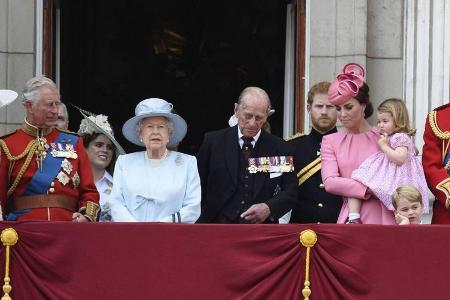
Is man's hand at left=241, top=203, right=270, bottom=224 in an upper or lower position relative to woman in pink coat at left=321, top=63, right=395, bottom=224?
lower

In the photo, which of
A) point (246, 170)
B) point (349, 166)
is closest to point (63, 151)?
point (246, 170)

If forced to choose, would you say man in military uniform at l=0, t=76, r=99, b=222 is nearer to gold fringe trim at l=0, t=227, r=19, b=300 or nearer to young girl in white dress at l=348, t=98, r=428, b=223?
gold fringe trim at l=0, t=227, r=19, b=300

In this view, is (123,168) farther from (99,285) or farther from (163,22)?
(163,22)

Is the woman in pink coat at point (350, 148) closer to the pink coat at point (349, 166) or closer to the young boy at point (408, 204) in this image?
the pink coat at point (349, 166)

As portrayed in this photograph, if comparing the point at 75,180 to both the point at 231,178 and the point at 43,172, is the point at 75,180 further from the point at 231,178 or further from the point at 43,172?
the point at 231,178

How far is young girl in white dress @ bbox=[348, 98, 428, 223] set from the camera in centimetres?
878

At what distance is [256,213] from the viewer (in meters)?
8.89

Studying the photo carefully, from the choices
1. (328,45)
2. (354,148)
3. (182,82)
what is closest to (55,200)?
(354,148)

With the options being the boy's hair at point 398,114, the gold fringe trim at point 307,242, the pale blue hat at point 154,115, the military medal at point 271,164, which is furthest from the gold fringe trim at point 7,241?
the boy's hair at point 398,114

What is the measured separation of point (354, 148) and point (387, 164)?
27 cm

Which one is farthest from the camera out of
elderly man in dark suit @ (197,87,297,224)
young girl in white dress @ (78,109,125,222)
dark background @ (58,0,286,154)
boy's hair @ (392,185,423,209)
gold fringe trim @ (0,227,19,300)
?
dark background @ (58,0,286,154)

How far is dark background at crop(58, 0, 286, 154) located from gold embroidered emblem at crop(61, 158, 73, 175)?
5.85 metres

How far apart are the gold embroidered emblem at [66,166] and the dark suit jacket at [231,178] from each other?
86cm

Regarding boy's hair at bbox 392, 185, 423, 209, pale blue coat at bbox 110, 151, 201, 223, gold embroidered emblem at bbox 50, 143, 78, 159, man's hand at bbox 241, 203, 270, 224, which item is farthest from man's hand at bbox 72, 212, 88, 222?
boy's hair at bbox 392, 185, 423, 209
